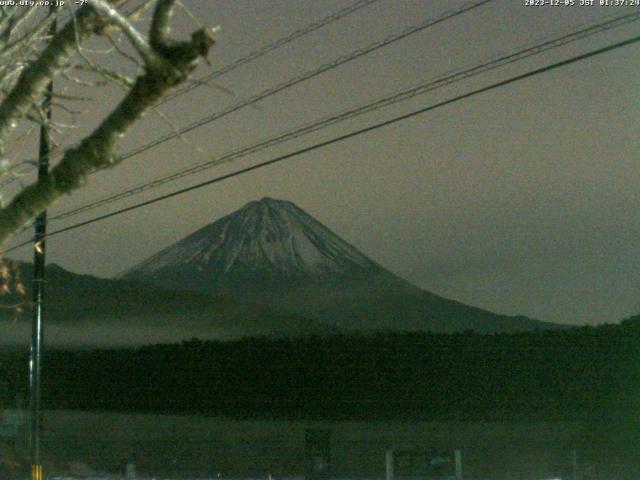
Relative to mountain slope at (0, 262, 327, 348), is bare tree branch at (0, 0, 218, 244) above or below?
below

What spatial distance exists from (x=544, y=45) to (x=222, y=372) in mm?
57410

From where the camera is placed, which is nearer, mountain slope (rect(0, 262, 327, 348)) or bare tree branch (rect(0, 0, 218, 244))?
bare tree branch (rect(0, 0, 218, 244))

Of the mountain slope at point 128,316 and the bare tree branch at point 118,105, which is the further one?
the mountain slope at point 128,316

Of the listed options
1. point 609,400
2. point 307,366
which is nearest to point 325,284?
point 307,366

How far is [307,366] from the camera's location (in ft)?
219

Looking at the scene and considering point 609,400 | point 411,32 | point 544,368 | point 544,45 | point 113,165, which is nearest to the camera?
point 113,165

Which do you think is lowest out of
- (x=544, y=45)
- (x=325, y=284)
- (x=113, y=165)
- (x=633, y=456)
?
(x=633, y=456)

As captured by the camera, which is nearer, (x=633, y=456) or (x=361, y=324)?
(x=633, y=456)

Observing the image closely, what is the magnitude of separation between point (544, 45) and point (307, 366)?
5655 cm

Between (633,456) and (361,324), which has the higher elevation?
(361,324)

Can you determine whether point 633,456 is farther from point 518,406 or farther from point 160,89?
point 160,89

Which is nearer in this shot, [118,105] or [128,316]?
[118,105]

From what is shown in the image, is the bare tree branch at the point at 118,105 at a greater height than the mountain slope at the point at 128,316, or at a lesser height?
lesser

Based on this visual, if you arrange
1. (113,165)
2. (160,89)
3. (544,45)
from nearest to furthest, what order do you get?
(160,89) < (113,165) < (544,45)
